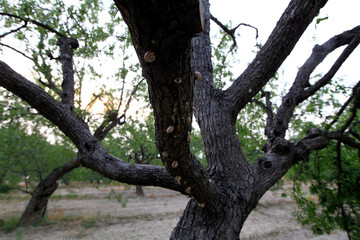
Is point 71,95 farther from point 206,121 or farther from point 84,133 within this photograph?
point 206,121

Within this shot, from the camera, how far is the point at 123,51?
7.68 metres

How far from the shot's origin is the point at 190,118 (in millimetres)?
1204

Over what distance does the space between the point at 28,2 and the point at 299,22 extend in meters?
5.25

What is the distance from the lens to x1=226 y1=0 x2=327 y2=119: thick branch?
6.99ft

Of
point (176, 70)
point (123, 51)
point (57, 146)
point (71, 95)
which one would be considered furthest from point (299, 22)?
point (57, 146)

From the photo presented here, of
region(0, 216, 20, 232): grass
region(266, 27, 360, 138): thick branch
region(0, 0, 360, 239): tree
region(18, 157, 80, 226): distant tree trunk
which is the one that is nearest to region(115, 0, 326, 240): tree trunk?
region(0, 0, 360, 239): tree

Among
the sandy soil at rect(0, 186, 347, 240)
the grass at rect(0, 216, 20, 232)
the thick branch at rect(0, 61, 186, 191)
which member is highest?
the thick branch at rect(0, 61, 186, 191)

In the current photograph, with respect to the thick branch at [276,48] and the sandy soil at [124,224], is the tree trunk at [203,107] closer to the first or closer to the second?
the thick branch at [276,48]

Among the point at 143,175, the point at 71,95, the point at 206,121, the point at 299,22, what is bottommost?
the point at 143,175

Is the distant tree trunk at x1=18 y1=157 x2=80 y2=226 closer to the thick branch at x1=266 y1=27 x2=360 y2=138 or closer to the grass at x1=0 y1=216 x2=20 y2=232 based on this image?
the grass at x1=0 y1=216 x2=20 y2=232

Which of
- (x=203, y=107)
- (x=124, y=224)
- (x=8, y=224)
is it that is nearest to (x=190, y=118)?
(x=203, y=107)

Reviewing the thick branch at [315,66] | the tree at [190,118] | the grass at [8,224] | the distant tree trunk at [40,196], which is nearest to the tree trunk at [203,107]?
the tree at [190,118]

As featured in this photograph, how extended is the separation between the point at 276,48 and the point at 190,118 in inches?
68.7

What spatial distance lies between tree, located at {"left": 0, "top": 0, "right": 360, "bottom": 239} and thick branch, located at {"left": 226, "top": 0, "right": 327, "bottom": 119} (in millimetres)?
10
